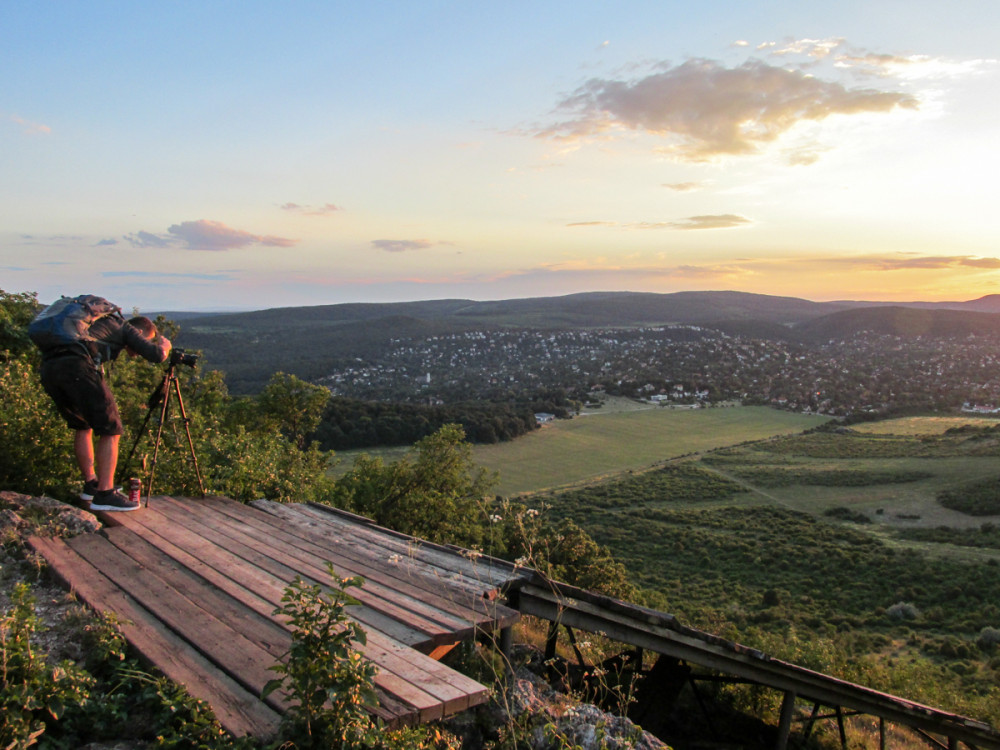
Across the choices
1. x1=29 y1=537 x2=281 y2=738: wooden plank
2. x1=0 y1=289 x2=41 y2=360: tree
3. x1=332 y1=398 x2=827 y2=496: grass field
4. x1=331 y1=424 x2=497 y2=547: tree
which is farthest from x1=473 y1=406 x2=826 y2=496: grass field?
x1=29 y1=537 x2=281 y2=738: wooden plank

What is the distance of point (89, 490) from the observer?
5.86 meters

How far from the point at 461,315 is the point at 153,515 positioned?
170 m

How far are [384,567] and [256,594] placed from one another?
47.1 inches

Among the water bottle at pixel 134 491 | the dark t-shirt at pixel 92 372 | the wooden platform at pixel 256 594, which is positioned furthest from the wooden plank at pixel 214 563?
the dark t-shirt at pixel 92 372

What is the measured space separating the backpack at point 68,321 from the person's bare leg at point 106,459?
2.69 feet

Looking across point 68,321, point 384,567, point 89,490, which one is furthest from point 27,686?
point 89,490

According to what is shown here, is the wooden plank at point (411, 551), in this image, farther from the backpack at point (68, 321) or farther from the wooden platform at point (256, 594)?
the backpack at point (68, 321)

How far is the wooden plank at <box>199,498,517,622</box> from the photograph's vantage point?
14.8ft

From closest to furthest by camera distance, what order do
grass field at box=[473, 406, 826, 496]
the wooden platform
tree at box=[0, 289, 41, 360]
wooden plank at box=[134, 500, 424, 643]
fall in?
the wooden platform < wooden plank at box=[134, 500, 424, 643] < tree at box=[0, 289, 41, 360] < grass field at box=[473, 406, 826, 496]

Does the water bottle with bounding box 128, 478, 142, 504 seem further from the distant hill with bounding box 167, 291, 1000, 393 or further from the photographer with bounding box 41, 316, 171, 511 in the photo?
the distant hill with bounding box 167, 291, 1000, 393

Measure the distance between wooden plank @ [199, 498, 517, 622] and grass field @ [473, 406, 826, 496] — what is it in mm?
42299

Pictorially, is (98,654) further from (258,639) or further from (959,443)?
(959,443)

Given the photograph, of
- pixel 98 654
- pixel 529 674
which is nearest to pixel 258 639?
pixel 98 654

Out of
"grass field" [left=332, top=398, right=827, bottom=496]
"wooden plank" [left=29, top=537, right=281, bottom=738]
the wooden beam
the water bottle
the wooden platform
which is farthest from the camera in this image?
"grass field" [left=332, top=398, right=827, bottom=496]
